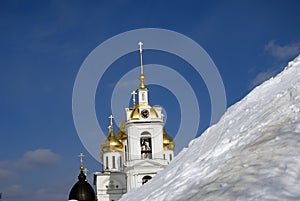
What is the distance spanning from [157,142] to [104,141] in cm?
553

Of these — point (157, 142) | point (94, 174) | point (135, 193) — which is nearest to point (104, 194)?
point (94, 174)

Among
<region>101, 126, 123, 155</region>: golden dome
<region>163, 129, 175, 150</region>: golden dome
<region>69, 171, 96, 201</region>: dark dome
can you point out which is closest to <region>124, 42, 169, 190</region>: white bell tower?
<region>163, 129, 175, 150</region>: golden dome

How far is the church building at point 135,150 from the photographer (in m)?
31.7

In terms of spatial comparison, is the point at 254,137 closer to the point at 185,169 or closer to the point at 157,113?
the point at 185,169

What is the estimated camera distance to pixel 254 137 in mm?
3230

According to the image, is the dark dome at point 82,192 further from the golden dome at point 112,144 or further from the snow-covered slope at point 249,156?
the snow-covered slope at point 249,156

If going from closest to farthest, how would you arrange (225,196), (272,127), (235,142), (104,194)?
(225,196) → (272,127) → (235,142) → (104,194)

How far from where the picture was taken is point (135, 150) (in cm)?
3225

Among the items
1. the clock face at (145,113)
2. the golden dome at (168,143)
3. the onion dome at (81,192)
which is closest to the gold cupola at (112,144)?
the golden dome at (168,143)

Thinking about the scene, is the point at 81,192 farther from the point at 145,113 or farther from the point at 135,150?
the point at 145,113

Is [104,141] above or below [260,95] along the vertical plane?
above

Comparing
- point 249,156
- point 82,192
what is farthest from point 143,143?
point 249,156

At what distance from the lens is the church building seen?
104 ft

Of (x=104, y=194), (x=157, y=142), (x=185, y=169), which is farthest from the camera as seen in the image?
(x=104, y=194)
